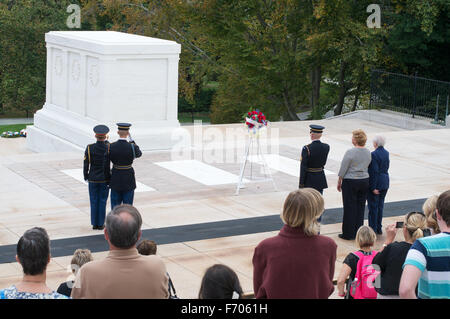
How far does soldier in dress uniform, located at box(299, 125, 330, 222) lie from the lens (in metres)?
10.3

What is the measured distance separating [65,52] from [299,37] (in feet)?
45.9

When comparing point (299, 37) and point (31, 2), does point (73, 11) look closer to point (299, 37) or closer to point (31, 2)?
point (31, 2)

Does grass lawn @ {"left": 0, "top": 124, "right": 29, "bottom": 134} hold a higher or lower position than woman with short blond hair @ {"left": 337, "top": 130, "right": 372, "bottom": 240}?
lower

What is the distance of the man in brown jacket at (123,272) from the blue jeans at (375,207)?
6.67 m

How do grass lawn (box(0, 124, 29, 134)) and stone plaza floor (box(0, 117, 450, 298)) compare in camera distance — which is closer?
stone plaza floor (box(0, 117, 450, 298))

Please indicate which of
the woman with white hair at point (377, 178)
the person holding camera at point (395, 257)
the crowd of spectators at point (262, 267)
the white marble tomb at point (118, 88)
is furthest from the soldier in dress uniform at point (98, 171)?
the white marble tomb at point (118, 88)

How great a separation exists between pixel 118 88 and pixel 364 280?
11.6 meters

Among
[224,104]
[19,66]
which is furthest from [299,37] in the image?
[19,66]

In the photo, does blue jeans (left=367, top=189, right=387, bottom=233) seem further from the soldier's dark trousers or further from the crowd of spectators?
the crowd of spectators

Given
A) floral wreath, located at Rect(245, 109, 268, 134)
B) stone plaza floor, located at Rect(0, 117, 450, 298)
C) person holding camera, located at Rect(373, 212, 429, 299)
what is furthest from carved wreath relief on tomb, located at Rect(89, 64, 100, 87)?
person holding camera, located at Rect(373, 212, 429, 299)

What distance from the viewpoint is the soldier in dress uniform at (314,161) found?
1033cm

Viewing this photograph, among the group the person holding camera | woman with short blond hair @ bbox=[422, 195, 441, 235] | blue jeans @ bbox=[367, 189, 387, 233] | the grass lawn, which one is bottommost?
the grass lawn

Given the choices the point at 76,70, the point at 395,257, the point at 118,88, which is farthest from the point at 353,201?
the point at 76,70

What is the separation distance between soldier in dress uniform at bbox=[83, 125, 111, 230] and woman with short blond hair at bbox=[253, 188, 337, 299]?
6.05m
